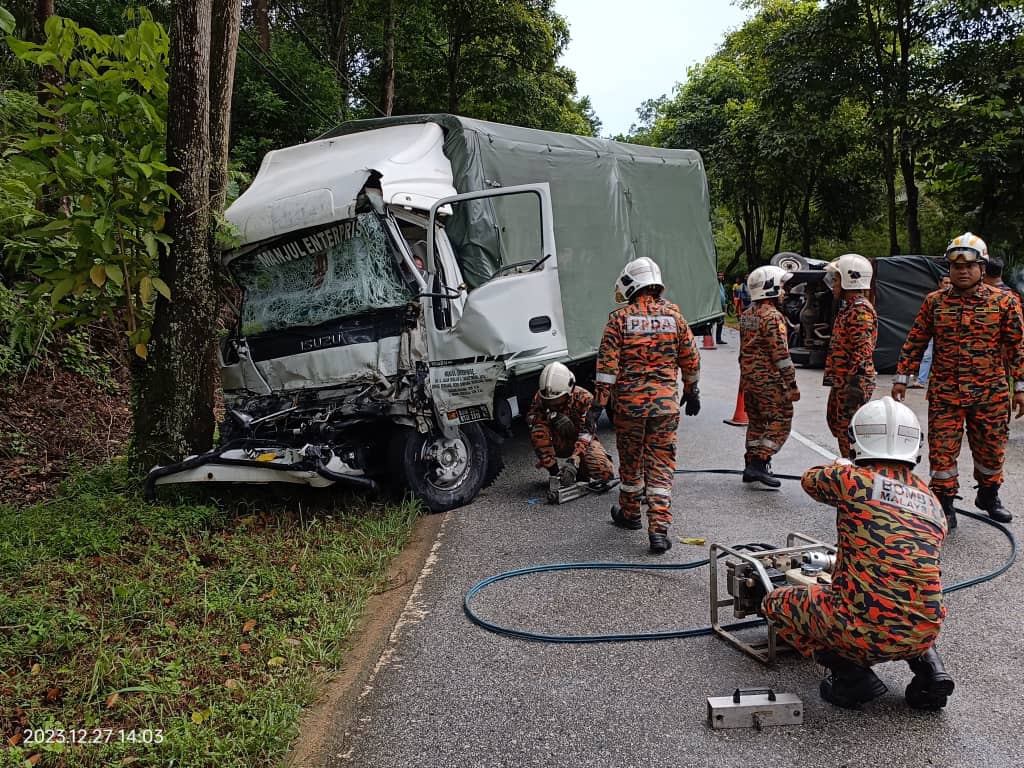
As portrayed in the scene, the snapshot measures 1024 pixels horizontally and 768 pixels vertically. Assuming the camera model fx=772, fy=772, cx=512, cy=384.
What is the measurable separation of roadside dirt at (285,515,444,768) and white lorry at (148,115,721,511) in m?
0.82

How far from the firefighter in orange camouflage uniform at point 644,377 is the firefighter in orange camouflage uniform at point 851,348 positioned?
1462 millimetres

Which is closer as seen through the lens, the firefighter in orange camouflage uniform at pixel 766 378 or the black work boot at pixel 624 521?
the black work boot at pixel 624 521

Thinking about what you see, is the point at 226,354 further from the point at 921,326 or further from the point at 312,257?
the point at 921,326

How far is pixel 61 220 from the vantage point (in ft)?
16.7

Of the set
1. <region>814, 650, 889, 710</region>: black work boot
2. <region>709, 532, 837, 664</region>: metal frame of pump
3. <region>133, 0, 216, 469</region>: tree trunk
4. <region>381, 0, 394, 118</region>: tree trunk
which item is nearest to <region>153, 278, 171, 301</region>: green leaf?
<region>133, 0, 216, 469</region>: tree trunk

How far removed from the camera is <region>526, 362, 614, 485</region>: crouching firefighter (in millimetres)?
6395

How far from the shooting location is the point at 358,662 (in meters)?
3.78

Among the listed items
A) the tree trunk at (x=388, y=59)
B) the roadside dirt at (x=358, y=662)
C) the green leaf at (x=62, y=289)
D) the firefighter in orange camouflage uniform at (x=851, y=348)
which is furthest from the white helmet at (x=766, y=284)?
the tree trunk at (x=388, y=59)

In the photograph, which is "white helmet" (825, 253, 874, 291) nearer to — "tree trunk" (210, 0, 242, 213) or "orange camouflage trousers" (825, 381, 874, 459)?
"orange camouflage trousers" (825, 381, 874, 459)

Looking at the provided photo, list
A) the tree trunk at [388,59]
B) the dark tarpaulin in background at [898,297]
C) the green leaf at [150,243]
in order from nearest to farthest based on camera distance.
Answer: the green leaf at [150,243] → the dark tarpaulin in background at [898,297] → the tree trunk at [388,59]

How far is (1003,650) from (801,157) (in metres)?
21.3

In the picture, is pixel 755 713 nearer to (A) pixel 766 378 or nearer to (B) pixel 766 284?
(A) pixel 766 378

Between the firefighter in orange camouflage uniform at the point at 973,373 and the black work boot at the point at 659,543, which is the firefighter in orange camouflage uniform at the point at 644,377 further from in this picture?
A: the firefighter in orange camouflage uniform at the point at 973,373

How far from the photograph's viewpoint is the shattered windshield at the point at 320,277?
582 cm
